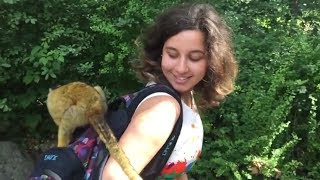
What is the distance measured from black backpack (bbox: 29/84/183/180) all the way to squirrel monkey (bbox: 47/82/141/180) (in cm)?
5

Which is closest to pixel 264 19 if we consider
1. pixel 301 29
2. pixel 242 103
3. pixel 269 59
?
pixel 301 29

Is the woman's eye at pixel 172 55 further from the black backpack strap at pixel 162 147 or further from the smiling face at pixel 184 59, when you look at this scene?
the black backpack strap at pixel 162 147

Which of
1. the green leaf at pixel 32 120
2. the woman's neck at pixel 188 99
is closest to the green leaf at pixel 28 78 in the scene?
the green leaf at pixel 32 120

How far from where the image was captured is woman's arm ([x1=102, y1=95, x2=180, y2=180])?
5.16 feet

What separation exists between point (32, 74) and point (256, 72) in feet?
6.82

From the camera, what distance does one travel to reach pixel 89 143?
5.85 ft

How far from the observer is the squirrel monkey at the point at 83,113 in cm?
157

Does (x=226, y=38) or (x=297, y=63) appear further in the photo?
(x=297, y=63)

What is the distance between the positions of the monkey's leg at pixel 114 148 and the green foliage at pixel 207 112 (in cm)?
236

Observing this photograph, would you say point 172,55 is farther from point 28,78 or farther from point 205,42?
point 28,78

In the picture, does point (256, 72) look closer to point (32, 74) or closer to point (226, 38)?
point (32, 74)

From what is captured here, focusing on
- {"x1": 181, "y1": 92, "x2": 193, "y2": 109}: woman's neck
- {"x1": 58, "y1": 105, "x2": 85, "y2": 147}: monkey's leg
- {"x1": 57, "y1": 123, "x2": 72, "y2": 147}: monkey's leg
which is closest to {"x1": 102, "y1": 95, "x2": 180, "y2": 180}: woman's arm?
{"x1": 181, "y1": 92, "x2": 193, "y2": 109}: woman's neck

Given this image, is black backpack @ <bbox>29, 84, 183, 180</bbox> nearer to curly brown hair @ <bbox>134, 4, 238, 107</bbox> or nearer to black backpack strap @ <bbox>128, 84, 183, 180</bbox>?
black backpack strap @ <bbox>128, 84, 183, 180</bbox>

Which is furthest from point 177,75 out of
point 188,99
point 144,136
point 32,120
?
point 32,120
